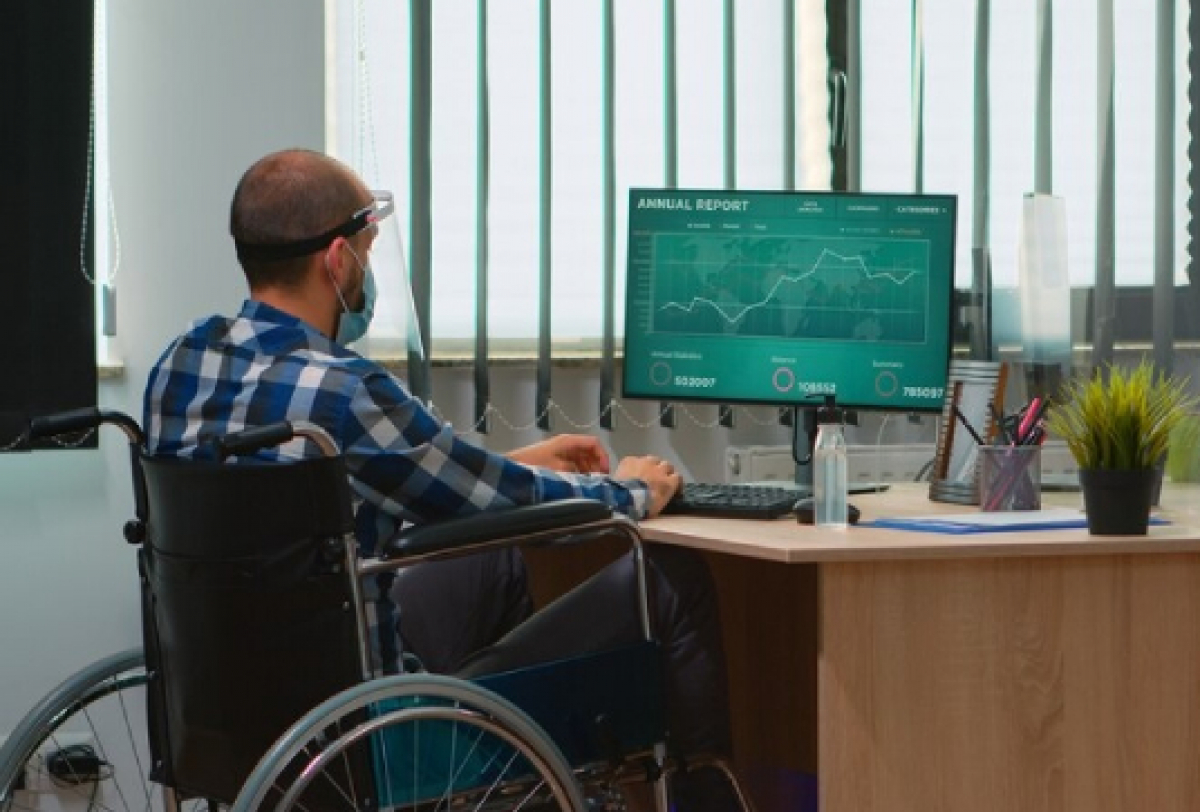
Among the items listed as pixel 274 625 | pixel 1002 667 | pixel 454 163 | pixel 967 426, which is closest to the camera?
pixel 274 625

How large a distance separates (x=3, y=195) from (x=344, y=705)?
1556 millimetres

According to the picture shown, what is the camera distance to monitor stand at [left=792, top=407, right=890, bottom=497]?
2963mm

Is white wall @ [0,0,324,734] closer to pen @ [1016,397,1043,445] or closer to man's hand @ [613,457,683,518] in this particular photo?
man's hand @ [613,457,683,518]

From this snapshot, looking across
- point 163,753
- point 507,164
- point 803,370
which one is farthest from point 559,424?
point 163,753

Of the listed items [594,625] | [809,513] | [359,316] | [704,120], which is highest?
[704,120]

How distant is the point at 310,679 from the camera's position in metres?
1.98

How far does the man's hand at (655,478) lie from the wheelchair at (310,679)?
1.01 ft

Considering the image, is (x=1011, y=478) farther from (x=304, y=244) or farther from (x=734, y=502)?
(x=304, y=244)

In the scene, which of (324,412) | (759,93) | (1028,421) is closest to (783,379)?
(1028,421)

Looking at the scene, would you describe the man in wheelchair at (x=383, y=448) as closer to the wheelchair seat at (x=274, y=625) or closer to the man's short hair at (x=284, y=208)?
the man's short hair at (x=284, y=208)

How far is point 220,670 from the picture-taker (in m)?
2.00

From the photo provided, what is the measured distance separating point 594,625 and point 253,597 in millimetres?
512

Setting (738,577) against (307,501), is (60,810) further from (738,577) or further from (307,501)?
(307,501)

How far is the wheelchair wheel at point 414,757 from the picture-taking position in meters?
1.87
